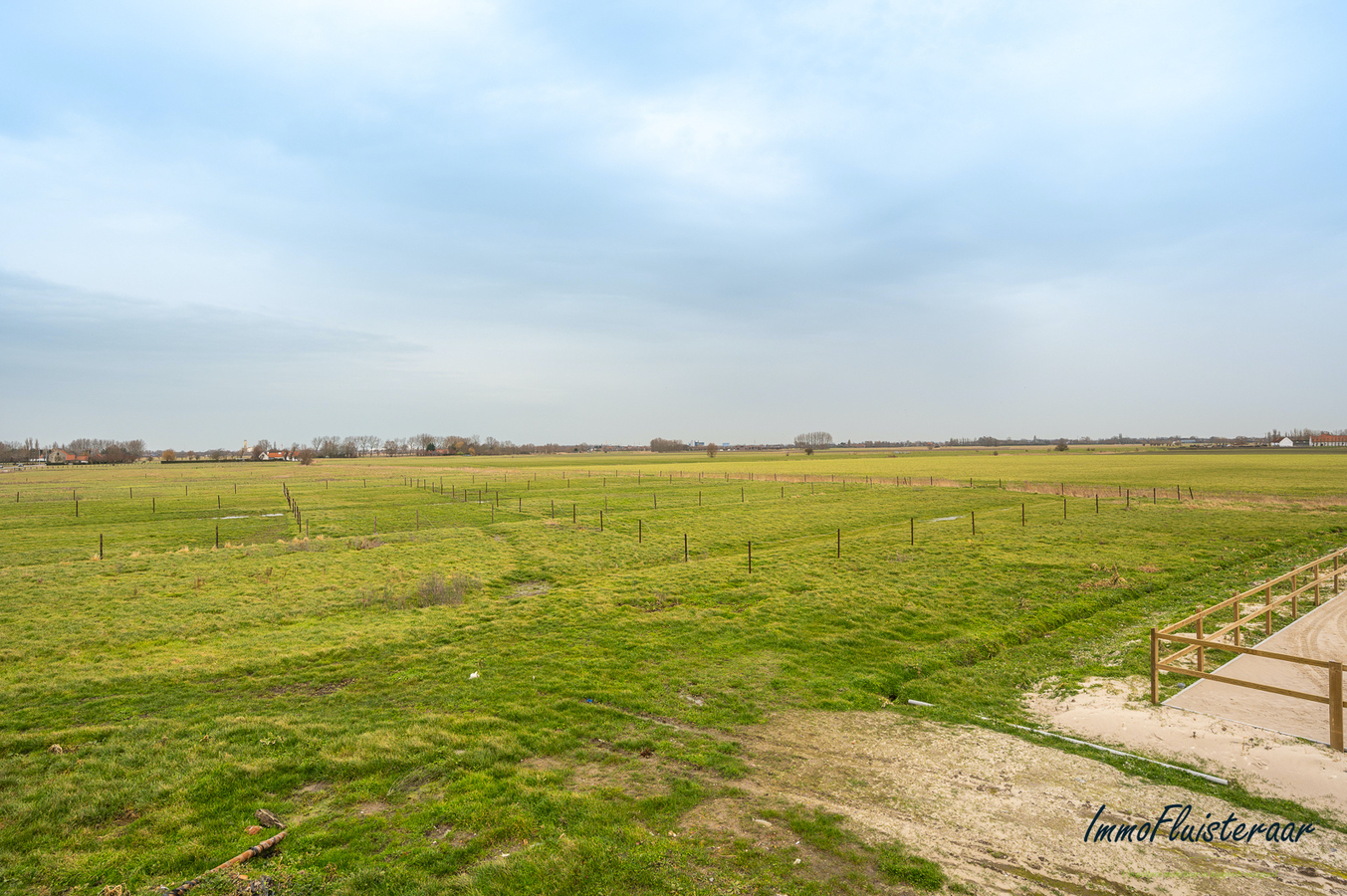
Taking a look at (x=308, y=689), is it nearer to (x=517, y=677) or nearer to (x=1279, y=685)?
(x=517, y=677)

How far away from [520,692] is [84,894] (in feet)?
20.9

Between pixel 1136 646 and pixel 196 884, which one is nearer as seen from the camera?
pixel 196 884

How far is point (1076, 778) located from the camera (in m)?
Answer: 8.11

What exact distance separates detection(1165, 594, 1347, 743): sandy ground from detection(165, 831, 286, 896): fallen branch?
13.7 metres

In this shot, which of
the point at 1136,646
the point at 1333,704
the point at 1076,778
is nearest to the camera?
the point at 1076,778

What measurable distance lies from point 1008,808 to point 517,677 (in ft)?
30.0

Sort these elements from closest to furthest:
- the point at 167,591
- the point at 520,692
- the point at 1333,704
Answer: the point at 1333,704, the point at 520,692, the point at 167,591

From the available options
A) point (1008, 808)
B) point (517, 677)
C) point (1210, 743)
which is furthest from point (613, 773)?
point (1210, 743)

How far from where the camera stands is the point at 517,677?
41.4ft

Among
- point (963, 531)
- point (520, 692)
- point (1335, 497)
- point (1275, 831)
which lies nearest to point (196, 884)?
point (520, 692)

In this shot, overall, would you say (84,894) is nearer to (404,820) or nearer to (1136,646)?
(404,820)

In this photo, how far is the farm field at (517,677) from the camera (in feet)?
22.1

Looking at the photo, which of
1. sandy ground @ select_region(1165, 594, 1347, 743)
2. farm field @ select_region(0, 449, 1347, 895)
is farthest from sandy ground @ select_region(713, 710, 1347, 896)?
sandy ground @ select_region(1165, 594, 1347, 743)

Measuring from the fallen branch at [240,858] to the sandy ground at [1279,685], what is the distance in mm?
13747
